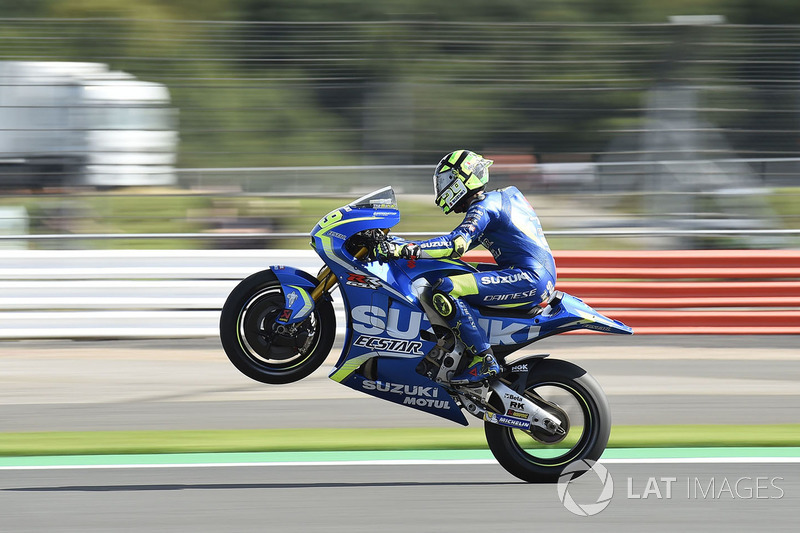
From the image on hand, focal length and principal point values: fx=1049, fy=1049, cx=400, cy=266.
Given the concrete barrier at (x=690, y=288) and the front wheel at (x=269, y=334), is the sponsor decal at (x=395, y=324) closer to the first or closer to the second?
the front wheel at (x=269, y=334)

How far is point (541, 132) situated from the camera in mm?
11289

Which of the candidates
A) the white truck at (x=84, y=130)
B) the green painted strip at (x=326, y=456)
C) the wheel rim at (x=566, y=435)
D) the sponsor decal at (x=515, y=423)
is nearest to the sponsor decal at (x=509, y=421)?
the sponsor decal at (x=515, y=423)

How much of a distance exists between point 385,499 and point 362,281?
3.87 ft

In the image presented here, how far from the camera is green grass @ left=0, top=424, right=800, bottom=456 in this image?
660 cm

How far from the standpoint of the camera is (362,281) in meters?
5.78

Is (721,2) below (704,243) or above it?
above

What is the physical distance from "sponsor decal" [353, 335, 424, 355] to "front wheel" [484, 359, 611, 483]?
58 cm

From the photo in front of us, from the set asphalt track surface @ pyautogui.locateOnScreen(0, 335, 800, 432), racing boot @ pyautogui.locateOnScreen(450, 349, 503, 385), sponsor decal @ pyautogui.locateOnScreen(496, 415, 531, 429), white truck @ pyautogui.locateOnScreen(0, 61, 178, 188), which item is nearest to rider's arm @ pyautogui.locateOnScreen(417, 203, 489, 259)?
racing boot @ pyautogui.locateOnScreen(450, 349, 503, 385)

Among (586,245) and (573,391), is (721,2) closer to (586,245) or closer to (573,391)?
(586,245)

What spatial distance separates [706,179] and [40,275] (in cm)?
686

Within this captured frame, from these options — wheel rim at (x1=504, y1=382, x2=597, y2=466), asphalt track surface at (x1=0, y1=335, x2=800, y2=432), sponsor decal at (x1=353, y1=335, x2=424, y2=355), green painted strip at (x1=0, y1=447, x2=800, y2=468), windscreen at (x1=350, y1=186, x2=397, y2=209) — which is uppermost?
windscreen at (x1=350, y1=186, x2=397, y2=209)

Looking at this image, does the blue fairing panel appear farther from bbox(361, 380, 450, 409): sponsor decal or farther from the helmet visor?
the helmet visor

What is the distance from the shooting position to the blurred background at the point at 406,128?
11.0m

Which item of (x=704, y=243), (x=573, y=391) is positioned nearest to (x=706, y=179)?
(x=704, y=243)
